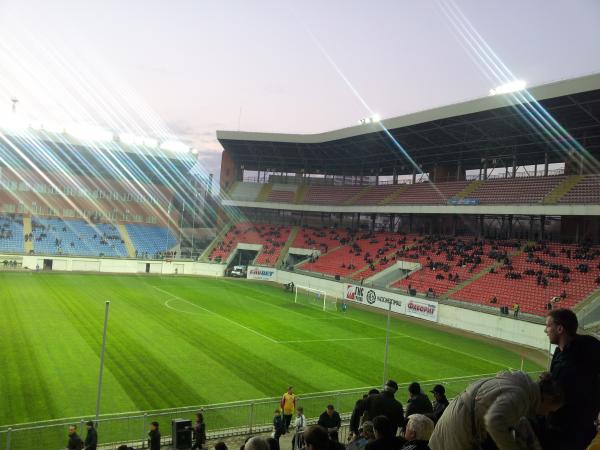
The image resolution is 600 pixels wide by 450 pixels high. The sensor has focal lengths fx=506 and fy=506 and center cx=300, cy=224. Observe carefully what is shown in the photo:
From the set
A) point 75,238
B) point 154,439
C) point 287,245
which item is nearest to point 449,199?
point 287,245

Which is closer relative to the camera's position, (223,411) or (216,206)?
(223,411)

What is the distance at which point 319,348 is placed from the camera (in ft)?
83.7

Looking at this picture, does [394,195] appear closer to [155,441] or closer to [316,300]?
[316,300]

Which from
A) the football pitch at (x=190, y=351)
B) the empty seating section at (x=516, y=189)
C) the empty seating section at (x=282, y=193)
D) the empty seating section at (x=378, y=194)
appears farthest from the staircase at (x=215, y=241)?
the empty seating section at (x=516, y=189)

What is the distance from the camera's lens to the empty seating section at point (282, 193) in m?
66.9

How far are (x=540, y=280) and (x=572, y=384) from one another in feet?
109

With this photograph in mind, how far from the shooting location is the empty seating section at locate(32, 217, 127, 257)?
5781 cm

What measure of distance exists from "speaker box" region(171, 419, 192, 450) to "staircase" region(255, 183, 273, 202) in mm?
56651

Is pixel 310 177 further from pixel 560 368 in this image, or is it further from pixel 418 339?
pixel 560 368

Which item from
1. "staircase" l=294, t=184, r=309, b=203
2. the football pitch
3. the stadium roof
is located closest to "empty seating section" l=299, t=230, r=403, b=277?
"staircase" l=294, t=184, r=309, b=203

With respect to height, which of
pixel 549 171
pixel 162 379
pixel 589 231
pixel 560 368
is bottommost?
pixel 162 379

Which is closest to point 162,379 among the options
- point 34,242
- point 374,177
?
point 34,242

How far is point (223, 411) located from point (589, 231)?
35254mm

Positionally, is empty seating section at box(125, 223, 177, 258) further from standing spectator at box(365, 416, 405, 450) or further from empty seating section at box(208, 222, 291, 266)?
standing spectator at box(365, 416, 405, 450)
